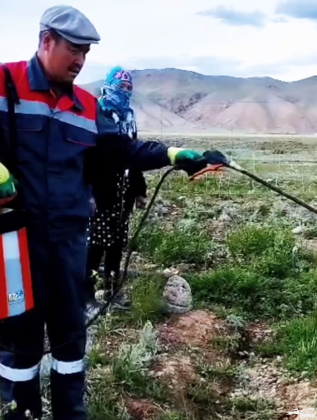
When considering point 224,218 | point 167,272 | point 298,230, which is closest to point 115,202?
point 167,272

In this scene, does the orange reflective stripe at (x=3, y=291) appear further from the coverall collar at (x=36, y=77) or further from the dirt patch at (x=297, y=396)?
the dirt patch at (x=297, y=396)

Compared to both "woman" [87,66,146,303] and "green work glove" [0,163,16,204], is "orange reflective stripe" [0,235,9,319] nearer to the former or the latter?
"green work glove" [0,163,16,204]

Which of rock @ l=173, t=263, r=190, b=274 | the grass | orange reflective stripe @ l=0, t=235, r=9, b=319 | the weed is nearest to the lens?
orange reflective stripe @ l=0, t=235, r=9, b=319

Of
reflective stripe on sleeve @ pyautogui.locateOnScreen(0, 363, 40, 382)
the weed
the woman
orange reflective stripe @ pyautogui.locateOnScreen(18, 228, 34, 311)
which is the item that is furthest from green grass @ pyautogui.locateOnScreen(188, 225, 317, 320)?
orange reflective stripe @ pyautogui.locateOnScreen(18, 228, 34, 311)

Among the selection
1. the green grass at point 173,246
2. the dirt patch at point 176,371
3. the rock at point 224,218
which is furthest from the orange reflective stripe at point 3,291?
the rock at point 224,218

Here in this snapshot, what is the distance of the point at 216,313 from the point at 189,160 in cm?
235

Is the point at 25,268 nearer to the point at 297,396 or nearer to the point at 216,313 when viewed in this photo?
the point at 297,396

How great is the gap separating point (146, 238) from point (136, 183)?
57.8 inches

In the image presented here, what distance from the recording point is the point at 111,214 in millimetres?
5074

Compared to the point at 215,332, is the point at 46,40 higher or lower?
higher

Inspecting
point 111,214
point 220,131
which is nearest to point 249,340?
point 111,214

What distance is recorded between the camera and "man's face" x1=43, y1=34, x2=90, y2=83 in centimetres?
280

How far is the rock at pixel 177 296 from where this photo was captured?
16.4 feet

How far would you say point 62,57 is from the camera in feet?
9.22
